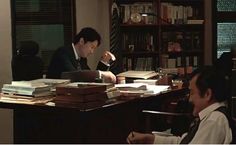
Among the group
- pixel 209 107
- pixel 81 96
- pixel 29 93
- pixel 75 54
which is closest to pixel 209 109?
pixel 209 107

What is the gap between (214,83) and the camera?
226 centimetres

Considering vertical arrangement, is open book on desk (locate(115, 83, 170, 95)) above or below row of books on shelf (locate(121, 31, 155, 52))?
below

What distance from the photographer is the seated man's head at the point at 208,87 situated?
89.0 inches

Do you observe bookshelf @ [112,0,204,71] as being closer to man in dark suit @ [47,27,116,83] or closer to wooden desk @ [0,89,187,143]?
man in dark suit @ [47,27,116,83]

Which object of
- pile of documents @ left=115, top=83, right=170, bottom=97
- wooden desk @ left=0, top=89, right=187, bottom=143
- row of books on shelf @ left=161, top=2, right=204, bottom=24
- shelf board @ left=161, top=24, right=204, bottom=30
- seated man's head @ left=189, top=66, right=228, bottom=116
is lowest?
wooden desk @ left=0, top=89, right=187, bottom=143

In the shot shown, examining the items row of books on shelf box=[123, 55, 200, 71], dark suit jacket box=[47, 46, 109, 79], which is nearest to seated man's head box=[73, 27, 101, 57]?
dark suit jacket box=[47, 46, 109, 79]

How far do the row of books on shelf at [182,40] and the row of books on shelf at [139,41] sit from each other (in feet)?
0.64

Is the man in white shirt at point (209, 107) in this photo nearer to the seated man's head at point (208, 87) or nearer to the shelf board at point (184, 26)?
the seated man's head at point (208, 87)

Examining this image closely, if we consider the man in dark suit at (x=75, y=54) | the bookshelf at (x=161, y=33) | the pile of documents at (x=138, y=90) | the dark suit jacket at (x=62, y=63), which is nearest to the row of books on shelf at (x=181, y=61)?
the bookshelf at (x=161, y=33)

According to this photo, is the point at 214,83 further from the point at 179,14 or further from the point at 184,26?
the point at 184,26

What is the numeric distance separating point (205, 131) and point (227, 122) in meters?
0.12

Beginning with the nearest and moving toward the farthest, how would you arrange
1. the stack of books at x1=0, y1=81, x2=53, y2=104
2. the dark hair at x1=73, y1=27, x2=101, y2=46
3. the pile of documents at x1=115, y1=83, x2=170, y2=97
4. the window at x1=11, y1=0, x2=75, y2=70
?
the stack of books at x1=0, y1=81, x2=53, y2=104 < the pile of documents at x1=115, y1=83, x2=170, y2=97 < the dark hair at x1=73, y1=27, x2=101, y2=46 < the window at x1=11, y1=0, x2=75, y2=70

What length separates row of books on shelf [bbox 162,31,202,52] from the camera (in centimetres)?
587

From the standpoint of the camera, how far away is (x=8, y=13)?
4.94 metres
